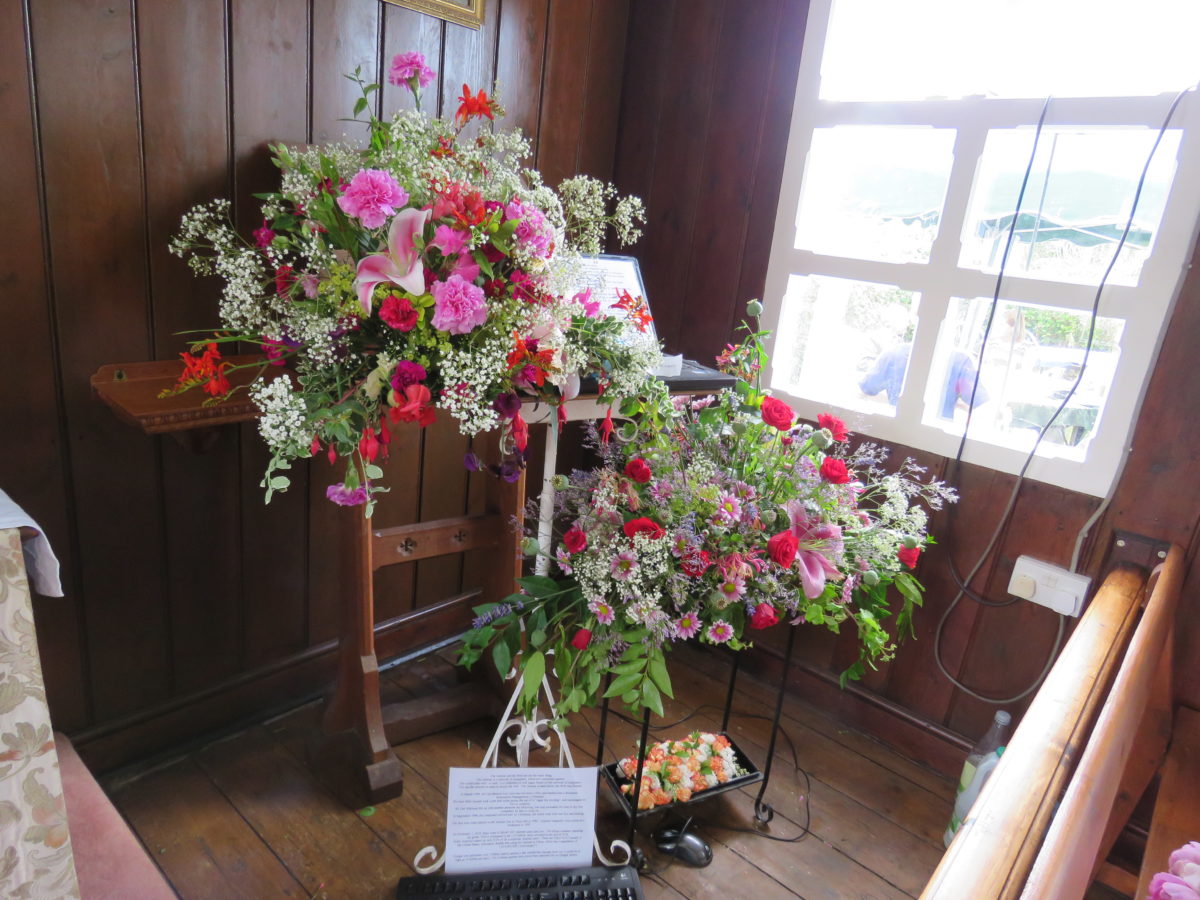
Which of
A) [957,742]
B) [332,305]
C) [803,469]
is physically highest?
[332,305]

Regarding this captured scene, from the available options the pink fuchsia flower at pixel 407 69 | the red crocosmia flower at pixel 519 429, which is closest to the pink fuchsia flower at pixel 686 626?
the red crocosmia flower at pixel 519 429

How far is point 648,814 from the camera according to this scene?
150 cm

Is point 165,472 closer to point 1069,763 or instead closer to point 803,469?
point 803,469

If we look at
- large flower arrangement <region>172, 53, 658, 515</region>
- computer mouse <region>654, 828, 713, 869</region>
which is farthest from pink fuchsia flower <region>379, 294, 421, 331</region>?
computer mouse <region>654, 828, 713, 869</region>

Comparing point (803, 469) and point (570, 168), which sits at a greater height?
point (570, 168)

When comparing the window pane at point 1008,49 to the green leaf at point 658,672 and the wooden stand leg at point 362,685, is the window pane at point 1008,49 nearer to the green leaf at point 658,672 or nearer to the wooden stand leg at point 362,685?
the green leaf at point 658,672

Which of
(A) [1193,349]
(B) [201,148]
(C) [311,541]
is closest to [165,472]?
(C) [311,541]

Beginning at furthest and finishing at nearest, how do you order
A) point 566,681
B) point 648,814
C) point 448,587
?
point 448,587 → point 648,814 → point 566,681

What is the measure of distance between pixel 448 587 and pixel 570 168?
1220mm

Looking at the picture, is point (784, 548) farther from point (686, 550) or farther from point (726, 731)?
point (726, 731)

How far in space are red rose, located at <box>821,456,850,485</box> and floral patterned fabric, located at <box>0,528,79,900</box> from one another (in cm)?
103

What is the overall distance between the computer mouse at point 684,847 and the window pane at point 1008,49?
1.65m

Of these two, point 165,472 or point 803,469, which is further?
point 165,472

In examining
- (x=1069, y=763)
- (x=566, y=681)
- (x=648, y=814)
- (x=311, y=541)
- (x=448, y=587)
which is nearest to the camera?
(x=1069, y=763)
